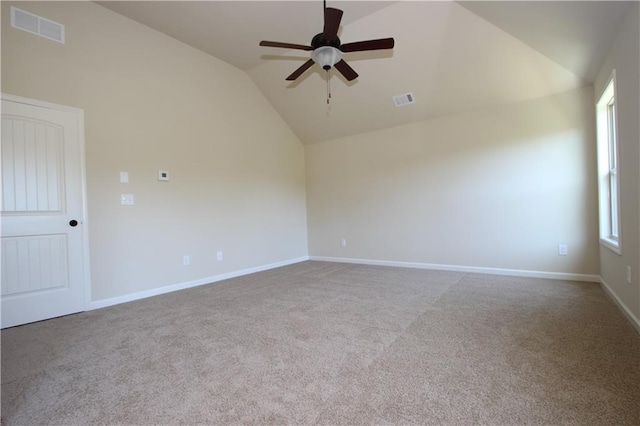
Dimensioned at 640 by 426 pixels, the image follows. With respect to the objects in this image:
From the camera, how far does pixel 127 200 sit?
3.44 meters

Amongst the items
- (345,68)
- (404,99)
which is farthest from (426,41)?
(345,68)

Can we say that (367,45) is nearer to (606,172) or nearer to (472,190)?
(472,190)

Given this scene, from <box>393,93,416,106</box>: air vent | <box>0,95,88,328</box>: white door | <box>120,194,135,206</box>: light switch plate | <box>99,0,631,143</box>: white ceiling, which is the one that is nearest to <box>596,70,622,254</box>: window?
<box>99,0,631,143</box>: white ceiling

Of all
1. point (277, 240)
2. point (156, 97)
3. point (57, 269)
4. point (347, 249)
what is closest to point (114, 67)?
point (156, 97)

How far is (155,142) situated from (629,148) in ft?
15.5

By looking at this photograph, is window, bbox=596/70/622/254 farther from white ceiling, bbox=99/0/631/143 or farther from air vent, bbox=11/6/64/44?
air vent, bbox=11/6/64/44

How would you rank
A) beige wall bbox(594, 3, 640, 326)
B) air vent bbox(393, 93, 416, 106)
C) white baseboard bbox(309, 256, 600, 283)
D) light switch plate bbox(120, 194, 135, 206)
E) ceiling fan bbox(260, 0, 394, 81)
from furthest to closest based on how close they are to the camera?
air vent bbox(393, 93, 416, 106), white baseboard bbox(309, 256, 600, 283), light switch plate bbox(120, 194, 135, 206), ceiling fan bbox(260, 0, 394, 81), beige wall bbox(594, 3, 640, 326)

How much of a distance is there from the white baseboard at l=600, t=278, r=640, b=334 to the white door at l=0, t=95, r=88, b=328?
16.2 feet

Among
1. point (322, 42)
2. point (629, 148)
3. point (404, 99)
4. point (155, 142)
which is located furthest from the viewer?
point (404, 99)

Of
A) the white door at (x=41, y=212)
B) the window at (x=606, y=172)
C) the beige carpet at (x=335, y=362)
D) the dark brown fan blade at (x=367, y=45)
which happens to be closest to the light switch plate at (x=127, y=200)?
the white door at (x=41, y=212)

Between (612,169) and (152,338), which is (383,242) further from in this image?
(152,338)

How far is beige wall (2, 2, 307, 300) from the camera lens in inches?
119

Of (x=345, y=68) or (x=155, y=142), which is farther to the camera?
(x=155, y=142)

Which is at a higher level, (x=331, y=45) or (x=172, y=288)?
(x=331, y=45)
